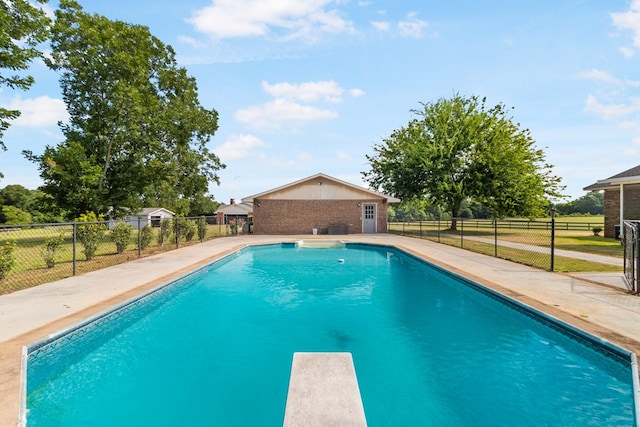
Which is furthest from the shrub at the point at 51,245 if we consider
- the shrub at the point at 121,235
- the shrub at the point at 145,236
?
the shrub at the point at 145,236

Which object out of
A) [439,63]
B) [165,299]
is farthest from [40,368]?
[439,63]

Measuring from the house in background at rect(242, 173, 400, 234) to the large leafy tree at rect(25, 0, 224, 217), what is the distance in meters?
8.31

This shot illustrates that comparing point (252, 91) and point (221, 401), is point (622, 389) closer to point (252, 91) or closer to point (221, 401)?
point (221, 401)

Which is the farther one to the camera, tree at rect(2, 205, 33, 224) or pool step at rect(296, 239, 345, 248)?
tree at rect(2, 205, 33, 224)

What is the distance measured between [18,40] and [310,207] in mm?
18845

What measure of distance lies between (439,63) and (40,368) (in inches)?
645

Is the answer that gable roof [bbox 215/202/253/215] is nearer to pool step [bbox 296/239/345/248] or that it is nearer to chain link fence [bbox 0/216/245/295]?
chain link fence [bbox 0/216/245/295]

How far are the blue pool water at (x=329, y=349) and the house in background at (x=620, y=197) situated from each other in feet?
45.8

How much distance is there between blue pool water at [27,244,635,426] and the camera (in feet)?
11.3

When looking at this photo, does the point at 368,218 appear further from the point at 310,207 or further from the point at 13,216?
the point at 13,216

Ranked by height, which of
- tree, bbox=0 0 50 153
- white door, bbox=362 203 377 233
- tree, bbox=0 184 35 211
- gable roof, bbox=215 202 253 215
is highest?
tree, bbox=0 0 50 153

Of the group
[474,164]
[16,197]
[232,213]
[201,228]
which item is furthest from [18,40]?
[16,197]

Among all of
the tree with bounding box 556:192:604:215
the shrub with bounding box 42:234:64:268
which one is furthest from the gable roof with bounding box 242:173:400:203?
the tree with bounding box 556:192:604:215

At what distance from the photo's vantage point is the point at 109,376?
4.18 meters
